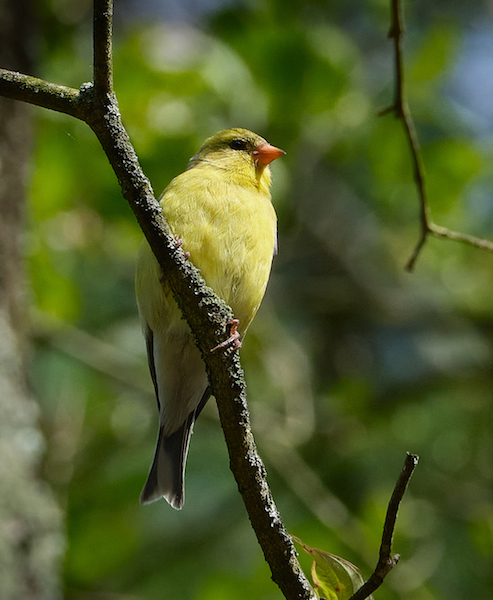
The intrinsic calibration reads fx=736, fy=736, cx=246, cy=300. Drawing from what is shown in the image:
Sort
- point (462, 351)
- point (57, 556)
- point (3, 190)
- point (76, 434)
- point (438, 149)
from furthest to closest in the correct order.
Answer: point (462, 351), point (76, 434), point (438, 149), point (3, 190), point (57, 556)

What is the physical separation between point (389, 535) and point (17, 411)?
105 inches

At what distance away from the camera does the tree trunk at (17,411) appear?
362 centimetres

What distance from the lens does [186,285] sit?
1989mm

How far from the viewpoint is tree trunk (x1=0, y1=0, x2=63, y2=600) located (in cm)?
362

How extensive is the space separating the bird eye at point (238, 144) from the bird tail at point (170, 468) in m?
1.35

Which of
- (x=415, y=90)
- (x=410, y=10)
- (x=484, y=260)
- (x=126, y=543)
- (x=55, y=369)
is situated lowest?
(x=126, y=543)

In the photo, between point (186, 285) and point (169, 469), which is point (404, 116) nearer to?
point (186, 285)

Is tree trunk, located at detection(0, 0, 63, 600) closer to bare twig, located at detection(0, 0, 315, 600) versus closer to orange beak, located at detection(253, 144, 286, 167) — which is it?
orange beak, located at detection(253, 144, 286, 167)

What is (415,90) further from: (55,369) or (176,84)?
(55,369)

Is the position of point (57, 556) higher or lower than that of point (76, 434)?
lower

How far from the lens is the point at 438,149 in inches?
192

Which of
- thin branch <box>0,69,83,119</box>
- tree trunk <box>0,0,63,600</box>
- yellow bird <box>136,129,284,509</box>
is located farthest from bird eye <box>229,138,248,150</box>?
thin branch <box>0,69,83,119</box>

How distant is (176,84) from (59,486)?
9.62 ft

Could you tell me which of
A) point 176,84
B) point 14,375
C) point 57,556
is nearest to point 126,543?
point 57,556
